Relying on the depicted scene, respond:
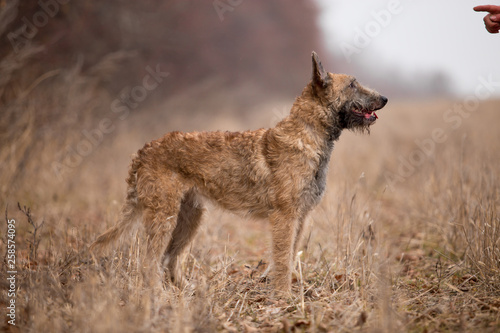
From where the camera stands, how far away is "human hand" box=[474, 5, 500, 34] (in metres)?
4.26

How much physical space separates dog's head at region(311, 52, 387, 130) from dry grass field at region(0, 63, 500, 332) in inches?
26.4

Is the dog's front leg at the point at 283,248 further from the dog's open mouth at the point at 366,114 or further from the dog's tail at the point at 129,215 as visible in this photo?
the dog's tail at the point at 129,215

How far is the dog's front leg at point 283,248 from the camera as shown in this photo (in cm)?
438

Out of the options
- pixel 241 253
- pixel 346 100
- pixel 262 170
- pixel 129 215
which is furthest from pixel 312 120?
pixel 241 253

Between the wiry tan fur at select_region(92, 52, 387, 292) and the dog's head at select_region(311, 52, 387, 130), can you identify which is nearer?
the wiry tan fur at select_region(92, 52, 387, 292)

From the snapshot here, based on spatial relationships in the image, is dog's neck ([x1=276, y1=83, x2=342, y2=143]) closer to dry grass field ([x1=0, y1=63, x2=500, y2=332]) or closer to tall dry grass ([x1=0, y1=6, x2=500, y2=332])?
dry grass field ([x1=0, y1=63, x2=500, y2=332])

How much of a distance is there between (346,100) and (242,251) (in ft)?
10.2

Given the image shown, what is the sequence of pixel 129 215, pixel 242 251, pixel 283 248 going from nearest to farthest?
pixel 283 248 < pixel 129 215 < pixel 242 251

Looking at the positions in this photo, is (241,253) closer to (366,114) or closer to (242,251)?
(242,251)

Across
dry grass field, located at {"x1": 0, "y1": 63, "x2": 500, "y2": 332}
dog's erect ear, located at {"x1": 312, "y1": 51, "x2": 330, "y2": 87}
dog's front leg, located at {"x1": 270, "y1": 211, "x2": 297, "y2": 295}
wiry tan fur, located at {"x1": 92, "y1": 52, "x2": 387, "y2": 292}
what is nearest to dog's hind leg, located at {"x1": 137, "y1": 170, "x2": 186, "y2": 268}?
wiry tan fur, located at {"x1": 92, "y1": 52, "x2": 387, "y2": 292}

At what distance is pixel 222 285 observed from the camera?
166 inches

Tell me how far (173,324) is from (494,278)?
319 centimetres

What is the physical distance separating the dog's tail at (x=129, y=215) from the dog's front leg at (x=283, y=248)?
5.09 ft

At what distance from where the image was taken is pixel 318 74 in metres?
4.49
